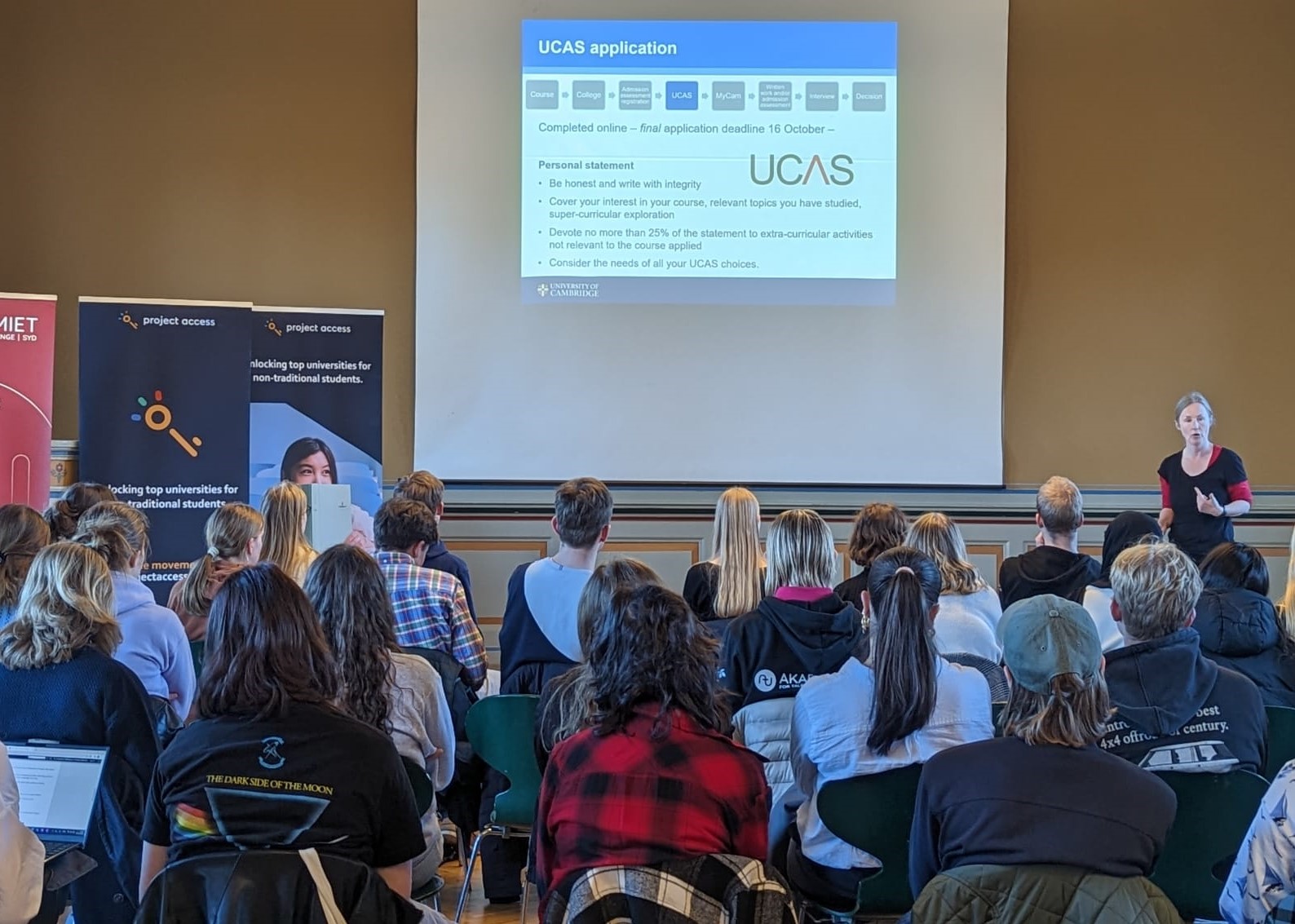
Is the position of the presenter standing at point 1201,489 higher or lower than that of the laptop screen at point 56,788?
higher

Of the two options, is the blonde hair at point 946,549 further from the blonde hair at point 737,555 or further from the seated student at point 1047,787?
the seated student at point 1047,787

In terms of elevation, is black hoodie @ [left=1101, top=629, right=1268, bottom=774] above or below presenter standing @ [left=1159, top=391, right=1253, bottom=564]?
below

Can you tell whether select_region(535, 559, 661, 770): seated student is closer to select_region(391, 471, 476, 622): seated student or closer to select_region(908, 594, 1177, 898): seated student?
select_region(908, 594, 1177, 898): seated student

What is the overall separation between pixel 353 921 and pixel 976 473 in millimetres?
5028

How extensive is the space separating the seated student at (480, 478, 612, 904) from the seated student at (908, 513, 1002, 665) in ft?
3.07

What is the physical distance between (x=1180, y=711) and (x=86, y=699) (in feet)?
7.24

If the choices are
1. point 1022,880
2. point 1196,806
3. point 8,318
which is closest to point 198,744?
point 1022,880

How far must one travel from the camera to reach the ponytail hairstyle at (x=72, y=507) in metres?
3.78

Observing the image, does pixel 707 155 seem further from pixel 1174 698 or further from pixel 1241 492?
pixel 1174 698

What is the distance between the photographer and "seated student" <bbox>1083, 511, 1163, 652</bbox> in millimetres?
3449

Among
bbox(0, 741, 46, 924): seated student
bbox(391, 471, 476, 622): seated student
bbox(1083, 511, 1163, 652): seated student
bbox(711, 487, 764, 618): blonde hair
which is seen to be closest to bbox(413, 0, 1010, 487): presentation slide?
bbox(391, 471, 476, 622): seated student

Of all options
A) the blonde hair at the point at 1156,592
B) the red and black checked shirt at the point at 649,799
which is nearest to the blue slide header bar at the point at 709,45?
the blonde hair at the point at 1156,592

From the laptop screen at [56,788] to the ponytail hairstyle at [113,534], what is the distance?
0.70 metres

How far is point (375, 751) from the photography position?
5.90 ft
